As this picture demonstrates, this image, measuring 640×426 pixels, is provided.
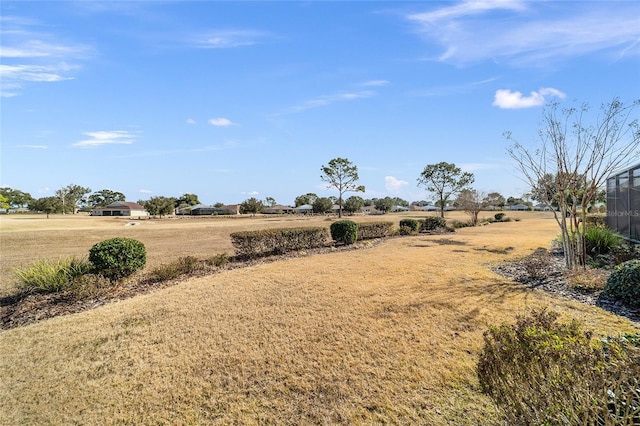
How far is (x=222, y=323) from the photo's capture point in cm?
510

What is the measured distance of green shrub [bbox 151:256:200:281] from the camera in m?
7.89

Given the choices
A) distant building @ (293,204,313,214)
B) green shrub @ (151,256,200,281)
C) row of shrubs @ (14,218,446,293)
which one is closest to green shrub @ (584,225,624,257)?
row of shrubs @ (14,218,446,293)

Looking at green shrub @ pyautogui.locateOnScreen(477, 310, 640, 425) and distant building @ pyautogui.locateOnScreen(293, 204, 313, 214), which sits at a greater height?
distant building @ pyautogui.locateOnScreen(293, 204, 313, 214)

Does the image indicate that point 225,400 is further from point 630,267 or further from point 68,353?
point 630,267

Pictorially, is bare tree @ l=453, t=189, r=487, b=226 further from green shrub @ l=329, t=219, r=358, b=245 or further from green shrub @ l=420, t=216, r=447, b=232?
green shrub @ l=329, t=219, r=358, b=245

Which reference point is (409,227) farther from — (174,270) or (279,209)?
(279,209)

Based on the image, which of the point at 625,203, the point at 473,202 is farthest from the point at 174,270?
the point at 473,202

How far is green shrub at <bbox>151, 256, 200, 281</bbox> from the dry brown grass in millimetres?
1167

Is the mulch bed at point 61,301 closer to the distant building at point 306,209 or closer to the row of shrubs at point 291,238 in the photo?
the row of shrubs at point 291,238

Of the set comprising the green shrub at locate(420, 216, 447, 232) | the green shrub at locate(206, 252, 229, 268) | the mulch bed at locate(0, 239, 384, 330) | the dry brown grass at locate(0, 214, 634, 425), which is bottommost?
the dry brown grass at locate(0, 214, 634, 425)

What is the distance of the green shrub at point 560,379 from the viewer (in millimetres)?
1781

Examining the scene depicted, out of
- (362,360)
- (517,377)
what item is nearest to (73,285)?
(362,360)

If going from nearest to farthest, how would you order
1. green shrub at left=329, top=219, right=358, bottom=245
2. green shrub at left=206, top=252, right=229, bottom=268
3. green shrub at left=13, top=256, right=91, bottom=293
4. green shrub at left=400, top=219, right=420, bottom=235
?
green shrub at left=13, top=256, right=91, bottom=293
green shrub at left=206, top=252, right=229, bottom=268
green shrub at left=329, top=219, right=358, bottom=245
green shrub at left=400, top=219, right=420, bottom=235

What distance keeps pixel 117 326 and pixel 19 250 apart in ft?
39.9
